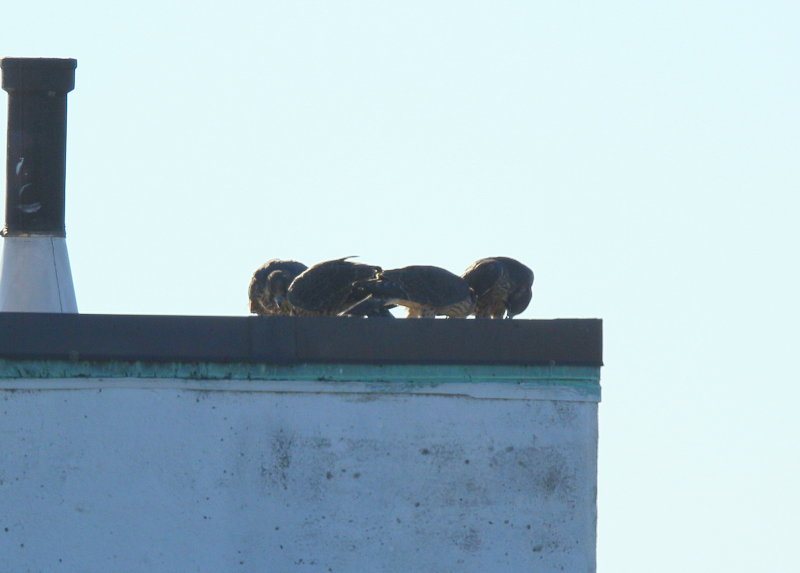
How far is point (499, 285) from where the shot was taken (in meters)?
11.3

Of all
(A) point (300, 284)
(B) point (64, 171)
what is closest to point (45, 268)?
(B) point (64, 171)

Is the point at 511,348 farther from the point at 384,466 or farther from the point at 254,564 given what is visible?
→ the point at 254,564

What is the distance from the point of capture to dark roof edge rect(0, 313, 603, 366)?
9109 mm

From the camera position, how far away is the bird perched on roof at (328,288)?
1059cm

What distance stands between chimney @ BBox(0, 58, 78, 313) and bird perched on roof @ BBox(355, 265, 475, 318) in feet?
7.77

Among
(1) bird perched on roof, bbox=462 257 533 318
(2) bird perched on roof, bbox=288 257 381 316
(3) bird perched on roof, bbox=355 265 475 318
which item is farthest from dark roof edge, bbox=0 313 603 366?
(1) bird perched on roof, bbox=462 257 533 318

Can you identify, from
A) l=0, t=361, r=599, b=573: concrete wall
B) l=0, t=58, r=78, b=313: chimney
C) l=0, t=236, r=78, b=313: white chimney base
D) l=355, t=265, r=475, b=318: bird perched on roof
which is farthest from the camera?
l=0, t=58, r=78, b=313: chimney

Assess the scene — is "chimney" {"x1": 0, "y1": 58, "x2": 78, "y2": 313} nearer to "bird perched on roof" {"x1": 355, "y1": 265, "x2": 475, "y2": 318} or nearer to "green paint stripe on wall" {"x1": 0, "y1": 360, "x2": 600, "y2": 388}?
"bird perched on roof" {"x1": 355, "y1": 265, "x2": 475, "y2": 318}

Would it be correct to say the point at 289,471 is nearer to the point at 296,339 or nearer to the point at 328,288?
the point at 296,339

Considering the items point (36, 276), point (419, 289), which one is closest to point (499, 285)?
point (419, 289)

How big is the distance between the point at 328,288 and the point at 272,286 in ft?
3.20

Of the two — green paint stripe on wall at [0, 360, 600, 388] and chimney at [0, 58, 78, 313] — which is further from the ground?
chimney at [0, 58, 78, 313]

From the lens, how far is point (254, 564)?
917 cm

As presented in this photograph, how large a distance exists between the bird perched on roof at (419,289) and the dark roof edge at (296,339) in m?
1.21
